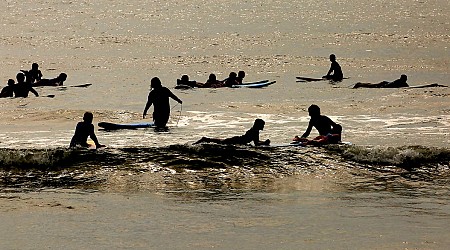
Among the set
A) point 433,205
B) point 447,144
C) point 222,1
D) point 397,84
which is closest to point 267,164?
point 433,205

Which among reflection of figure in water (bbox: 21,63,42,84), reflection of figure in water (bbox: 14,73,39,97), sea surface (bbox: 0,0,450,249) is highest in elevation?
reflection of figure in water (bbox: 21,63,42,84)

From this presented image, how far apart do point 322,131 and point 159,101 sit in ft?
16.6

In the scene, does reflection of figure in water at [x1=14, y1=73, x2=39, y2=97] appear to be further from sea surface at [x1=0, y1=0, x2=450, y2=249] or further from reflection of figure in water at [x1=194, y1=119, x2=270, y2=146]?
reflection of figure in water at [x1=194, y1=119, x2=270, y2=146]

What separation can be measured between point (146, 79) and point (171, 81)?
3.98 feet

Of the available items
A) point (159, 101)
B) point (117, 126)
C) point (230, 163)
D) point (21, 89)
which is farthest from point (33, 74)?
point (230, 163)

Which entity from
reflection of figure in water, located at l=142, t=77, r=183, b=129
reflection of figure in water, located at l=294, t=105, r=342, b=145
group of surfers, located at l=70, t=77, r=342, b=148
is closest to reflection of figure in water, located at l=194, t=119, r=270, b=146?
group of surfers, located at l=70, t=77, r=342, b=148

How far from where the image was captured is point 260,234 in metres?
11.0

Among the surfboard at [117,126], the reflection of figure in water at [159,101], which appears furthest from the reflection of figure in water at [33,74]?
the reflection of figure in water at [159,101]

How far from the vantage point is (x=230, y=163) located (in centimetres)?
1559

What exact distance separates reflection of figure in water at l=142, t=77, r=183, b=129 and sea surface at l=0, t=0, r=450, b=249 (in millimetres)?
452

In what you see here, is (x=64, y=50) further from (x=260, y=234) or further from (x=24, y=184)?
(x=260, y=234)

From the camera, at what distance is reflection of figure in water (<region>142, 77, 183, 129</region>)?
67.7 ft

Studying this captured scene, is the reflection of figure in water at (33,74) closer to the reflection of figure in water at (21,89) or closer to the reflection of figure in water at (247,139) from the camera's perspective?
the reflection of figure in water at (21,89)

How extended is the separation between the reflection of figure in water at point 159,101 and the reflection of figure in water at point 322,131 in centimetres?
447
